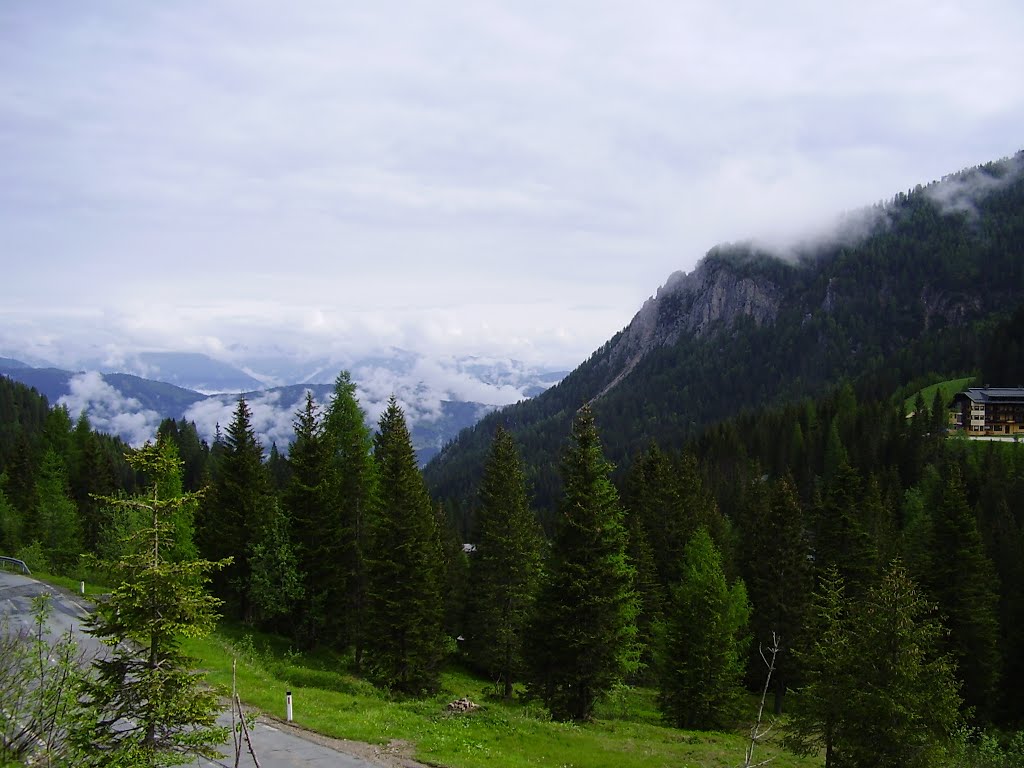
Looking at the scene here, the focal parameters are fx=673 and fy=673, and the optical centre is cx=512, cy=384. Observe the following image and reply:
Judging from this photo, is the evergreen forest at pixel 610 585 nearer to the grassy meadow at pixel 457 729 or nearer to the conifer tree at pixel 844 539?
the conifer tree at pixel 844 539

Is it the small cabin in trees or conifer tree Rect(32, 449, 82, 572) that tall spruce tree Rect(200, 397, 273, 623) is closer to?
conifer tree Rect(32, 449, 82, 572)

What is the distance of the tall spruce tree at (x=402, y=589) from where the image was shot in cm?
3372

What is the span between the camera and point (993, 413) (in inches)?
4936

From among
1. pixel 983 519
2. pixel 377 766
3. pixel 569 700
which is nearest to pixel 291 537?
pixel 569 700

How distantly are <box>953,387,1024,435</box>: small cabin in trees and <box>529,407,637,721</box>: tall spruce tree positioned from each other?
12085cm

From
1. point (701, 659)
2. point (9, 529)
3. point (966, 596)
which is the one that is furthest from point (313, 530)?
point (966, 596)

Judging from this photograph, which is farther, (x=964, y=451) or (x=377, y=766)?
(x=964, y=451)

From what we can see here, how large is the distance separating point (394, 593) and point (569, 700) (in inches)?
396

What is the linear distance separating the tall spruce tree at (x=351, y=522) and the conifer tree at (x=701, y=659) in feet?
58.9

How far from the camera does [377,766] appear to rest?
1903 cm

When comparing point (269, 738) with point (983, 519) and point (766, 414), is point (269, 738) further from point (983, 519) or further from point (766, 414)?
point (766, 414)

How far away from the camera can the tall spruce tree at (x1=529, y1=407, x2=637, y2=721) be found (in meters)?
29.2

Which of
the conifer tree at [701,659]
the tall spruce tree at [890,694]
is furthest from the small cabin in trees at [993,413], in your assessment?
the tall spruce tree at [890,694]

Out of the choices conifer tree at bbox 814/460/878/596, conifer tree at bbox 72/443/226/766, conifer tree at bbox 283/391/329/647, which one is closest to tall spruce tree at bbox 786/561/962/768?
conifer tree at bbox 72/443/226/766
